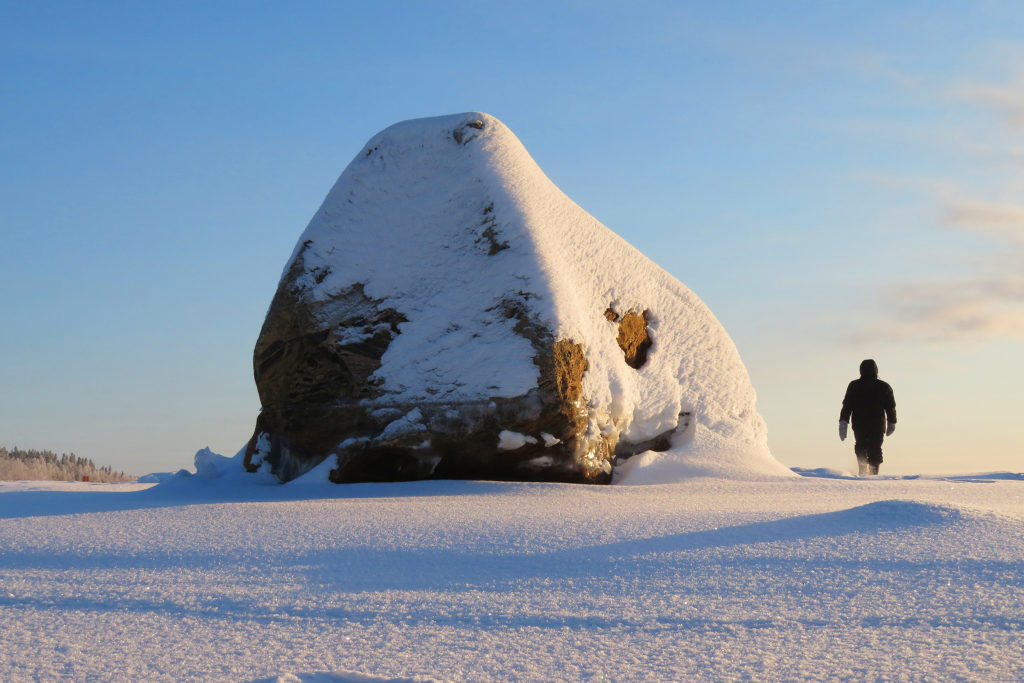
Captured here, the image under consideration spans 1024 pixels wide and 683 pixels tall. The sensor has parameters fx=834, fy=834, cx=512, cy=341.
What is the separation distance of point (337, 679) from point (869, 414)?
25.5ft

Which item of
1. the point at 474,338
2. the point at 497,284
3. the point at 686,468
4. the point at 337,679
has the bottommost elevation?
the point at 337,679

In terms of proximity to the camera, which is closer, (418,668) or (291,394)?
(418,668)

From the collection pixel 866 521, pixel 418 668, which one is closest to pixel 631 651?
pixel 418 668

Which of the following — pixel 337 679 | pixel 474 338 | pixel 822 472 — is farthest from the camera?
pixel 822 472

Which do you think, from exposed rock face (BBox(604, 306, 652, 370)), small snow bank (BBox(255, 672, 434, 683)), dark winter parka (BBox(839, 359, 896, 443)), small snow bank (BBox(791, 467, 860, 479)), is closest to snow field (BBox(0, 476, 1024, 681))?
small snow bank (BBox(255, 672, 434, 683))

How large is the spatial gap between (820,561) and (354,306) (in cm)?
391

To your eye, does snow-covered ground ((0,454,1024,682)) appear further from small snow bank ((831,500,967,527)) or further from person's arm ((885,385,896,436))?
person's arm ((885,385,896,436))

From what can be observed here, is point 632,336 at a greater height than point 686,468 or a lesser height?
greater

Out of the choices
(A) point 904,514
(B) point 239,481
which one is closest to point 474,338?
(B) point 239,481

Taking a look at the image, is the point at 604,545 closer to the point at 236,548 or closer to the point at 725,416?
the point at 236,548

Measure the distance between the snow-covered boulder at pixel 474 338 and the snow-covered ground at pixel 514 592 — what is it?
109cm

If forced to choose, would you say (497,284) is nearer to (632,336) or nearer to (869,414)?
(632,336)

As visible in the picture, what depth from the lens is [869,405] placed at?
8.57 metres

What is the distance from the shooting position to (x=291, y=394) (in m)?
6.00
